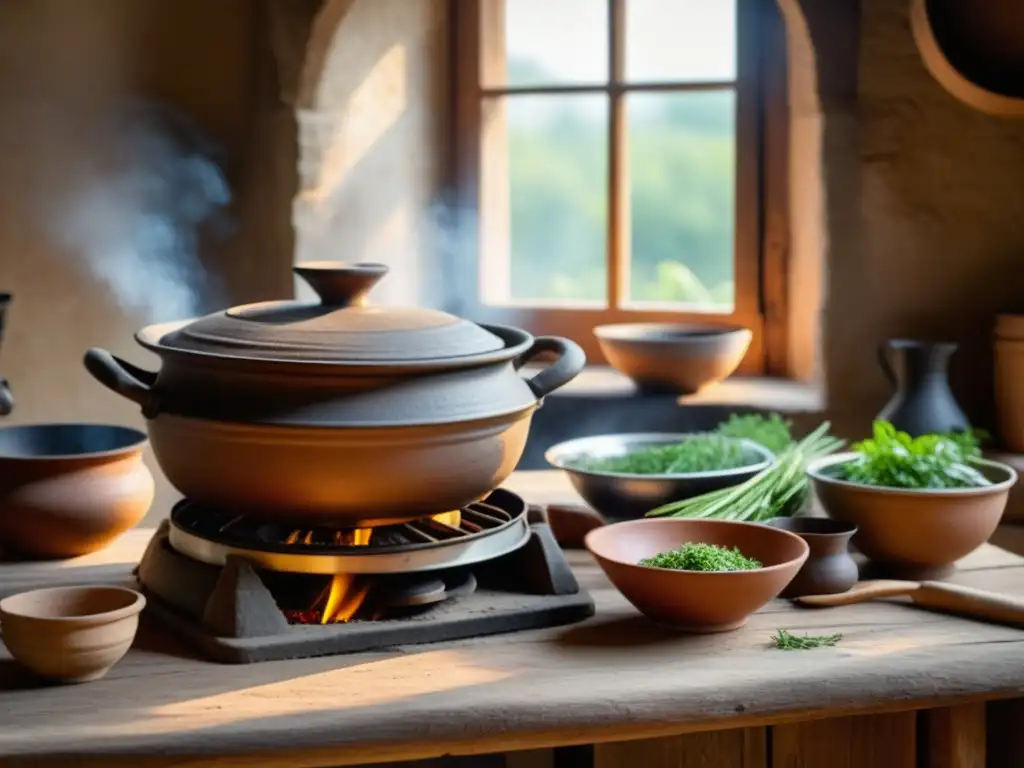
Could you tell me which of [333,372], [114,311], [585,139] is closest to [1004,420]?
[585,139]

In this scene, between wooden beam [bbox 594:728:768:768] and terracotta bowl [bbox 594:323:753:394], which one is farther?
terracotta bowl [bbox 594:323:753:394]

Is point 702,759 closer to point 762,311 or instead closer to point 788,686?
point 788,686

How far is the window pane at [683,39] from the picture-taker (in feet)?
10.1

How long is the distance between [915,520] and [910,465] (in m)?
0.10

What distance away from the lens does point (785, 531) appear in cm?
164

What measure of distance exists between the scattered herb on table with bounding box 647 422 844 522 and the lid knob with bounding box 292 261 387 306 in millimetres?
531

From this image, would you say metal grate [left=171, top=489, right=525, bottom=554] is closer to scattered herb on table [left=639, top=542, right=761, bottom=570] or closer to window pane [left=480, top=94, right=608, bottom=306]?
scattered herb on table [left=639, top=542, right=761, bottom=570]

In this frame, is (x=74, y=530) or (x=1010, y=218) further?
(x=1010, y=218)

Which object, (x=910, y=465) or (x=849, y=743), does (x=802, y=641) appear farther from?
(x=910, y=465)

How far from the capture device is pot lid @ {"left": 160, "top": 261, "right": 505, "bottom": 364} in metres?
1.50

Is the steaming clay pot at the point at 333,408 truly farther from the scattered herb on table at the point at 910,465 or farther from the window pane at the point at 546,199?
the window pane at the point at 546,199

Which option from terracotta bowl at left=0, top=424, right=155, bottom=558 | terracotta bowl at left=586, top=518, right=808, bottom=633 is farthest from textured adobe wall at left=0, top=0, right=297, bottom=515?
terracotta bowl at left=586, top=518, right=808, bottom=633

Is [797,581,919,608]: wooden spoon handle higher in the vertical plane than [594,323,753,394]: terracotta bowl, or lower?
lower

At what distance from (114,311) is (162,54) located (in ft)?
1.91
